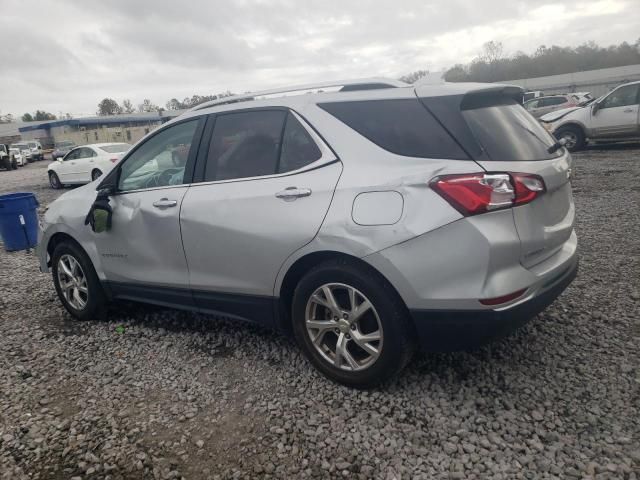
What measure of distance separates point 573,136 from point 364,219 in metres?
14.0

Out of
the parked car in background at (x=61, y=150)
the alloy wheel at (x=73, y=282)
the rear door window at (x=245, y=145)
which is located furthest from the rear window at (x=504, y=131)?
the parked car in background at (x=61, y=150)

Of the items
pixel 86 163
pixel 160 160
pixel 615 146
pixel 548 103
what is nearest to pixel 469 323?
pixel 160 160

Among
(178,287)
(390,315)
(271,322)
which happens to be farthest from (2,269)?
(390,315)

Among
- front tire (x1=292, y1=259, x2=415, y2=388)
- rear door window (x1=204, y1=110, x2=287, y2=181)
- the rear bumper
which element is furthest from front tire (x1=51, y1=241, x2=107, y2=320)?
the rear bumper

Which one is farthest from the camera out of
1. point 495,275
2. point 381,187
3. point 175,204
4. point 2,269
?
point 2,269

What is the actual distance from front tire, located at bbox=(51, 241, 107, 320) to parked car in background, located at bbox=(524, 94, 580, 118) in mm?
22791

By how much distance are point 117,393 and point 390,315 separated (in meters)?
1.88

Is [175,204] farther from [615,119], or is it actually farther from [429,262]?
[615,119]

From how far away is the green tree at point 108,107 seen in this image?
10050cm

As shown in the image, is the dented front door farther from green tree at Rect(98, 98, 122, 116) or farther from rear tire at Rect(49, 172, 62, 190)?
green tree at Rect(98, 98, 122, 116)

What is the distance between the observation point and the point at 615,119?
1307 centimetres

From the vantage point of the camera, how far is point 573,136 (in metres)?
14.1

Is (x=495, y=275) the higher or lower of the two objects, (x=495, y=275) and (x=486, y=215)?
the lower

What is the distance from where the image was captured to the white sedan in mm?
16062
